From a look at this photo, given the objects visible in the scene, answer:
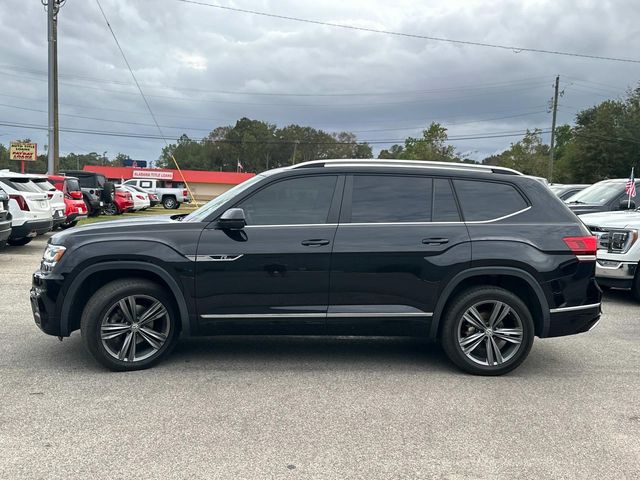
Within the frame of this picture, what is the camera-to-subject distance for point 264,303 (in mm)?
4395

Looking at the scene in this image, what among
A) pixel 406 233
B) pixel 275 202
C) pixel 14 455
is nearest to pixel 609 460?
pixel 406 233

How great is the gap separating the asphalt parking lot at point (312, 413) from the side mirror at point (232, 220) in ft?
4.11

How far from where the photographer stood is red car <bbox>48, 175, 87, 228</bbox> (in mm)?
14480

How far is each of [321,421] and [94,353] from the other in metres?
2.05

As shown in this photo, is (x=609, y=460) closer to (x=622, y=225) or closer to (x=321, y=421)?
(x=321, y=421)

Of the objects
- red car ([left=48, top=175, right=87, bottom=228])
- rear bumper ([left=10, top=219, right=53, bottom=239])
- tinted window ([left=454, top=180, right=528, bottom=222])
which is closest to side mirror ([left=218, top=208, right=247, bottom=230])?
tinted window ([left=454, top=180, right=528, bottom=222])

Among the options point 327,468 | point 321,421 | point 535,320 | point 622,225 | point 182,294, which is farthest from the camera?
point 622,225

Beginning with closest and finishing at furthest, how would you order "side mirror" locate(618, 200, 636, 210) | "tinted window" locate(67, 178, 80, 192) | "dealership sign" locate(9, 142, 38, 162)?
1. "side mirror" locate(618, 200, 636, 210)
2. "tinted window" locate(67, 178, 80, 192)
3. "dealership sign" locate(9, 142, 38, 162)

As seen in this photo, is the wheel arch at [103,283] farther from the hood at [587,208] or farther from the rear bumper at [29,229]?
the hood at [587,208]

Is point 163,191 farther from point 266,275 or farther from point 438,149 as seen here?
point 438,149

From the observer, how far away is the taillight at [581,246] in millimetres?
4539

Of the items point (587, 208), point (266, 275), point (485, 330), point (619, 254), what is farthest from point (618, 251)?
point (266, 275)

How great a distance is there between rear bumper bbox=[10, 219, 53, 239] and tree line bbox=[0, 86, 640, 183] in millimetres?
3310

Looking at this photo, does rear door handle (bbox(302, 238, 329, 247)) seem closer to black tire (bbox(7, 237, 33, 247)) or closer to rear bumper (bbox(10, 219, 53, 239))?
rear bumper (bbox(10, 219, 53, 239))
